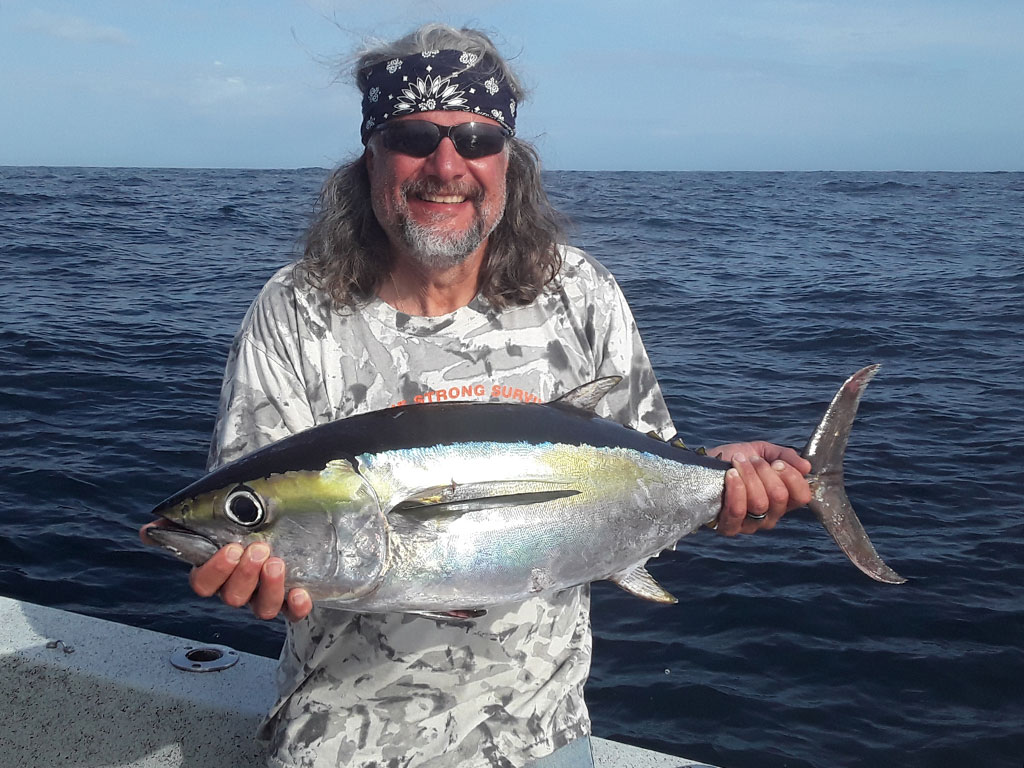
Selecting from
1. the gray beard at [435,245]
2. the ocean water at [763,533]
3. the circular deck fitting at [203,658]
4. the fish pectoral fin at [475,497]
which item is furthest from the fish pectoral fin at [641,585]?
the circular deck fitting at [203,658]

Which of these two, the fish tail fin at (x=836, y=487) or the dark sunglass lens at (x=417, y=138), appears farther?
the dark sunglass lens at (x=417, y=138)

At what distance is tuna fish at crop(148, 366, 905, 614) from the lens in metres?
2.17

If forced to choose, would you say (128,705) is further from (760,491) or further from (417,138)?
(760,491)

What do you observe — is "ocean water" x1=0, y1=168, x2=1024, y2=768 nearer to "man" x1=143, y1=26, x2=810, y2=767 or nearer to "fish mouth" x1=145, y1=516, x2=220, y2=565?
"man" x1=143, y1=26, x2=810, y2=767

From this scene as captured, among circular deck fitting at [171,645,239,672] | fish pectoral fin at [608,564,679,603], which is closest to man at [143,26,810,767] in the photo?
fish pectoral fin at [608,564,679,603]

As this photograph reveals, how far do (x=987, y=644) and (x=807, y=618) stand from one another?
1.14 meters

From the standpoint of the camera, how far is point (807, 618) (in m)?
6.54

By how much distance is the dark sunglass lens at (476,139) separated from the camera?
2.97 metres

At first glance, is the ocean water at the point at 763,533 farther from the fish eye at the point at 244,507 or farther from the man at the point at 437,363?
the fish eye at the point at 244,507

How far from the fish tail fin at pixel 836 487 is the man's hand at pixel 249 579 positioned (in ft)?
5.12

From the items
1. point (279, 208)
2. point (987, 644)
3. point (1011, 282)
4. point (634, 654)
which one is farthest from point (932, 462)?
point (279, 208)

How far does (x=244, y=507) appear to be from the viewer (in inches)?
84.9

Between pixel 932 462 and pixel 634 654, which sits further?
pixel 932 462

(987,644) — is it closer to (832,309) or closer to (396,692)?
(396,692)
